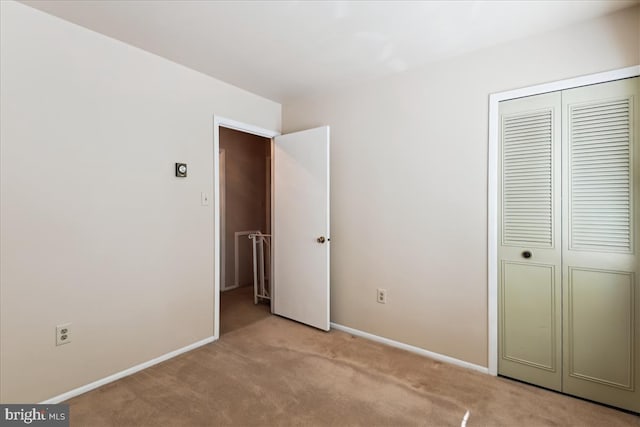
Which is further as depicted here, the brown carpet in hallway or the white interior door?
the brown carpet in hallway

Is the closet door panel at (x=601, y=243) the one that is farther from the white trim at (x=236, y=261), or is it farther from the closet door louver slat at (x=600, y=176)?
the white trim at (x=236, y=261)

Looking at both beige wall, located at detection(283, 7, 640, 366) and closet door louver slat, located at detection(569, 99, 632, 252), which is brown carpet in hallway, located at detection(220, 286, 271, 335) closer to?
beige wall, located at detection(283, 7, 640, 366)

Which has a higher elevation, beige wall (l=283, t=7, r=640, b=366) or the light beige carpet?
beige wall (l=283, t=7, r=640, b=366)

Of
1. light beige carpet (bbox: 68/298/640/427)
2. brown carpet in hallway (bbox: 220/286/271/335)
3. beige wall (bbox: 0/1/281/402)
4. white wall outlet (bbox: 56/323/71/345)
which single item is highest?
beige wall (bbox: 0/1/281/402)

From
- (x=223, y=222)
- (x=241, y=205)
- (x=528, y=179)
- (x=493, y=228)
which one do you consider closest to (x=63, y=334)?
(x=223, y=222)

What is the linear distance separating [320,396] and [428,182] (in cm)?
176

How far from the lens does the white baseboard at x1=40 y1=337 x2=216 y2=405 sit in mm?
1926

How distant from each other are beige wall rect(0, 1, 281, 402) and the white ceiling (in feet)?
0.78

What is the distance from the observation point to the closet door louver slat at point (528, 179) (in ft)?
6.72

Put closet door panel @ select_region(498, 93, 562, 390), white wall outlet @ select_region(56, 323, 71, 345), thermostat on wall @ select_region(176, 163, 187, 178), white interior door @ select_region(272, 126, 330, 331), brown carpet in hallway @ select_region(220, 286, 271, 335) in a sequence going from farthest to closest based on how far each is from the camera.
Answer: brown carpet in hallway @ select_region(220, 286, 271, 335)
white interior door @ select_region(272, 126, 330, 331)
thermostat on wall @ select_region(176, 163, 187, 178)
closet door panel @ select_region(498, 93, 562, 390)
white wall outlet @ select_region(56, 323, 71, 345)

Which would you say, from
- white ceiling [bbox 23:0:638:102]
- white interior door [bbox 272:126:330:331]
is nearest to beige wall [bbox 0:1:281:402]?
white ceiling [bbox 23:0:638:102]

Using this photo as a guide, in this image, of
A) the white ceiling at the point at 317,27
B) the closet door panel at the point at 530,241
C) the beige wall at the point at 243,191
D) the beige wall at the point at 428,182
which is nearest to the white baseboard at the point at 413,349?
the beige wall at the point at 428,182

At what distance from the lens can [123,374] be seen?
220 centimetres

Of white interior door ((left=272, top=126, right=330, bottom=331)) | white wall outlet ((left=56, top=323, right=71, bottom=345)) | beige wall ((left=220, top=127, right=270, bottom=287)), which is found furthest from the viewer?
beige wall ((left=220, top=127, right=270, bottom=287))
